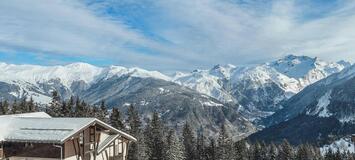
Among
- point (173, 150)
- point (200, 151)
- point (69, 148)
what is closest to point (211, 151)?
point (200, 151)

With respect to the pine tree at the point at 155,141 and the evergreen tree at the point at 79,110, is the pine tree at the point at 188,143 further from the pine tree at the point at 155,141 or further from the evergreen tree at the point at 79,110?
the evergreen tree at the point at 79,110

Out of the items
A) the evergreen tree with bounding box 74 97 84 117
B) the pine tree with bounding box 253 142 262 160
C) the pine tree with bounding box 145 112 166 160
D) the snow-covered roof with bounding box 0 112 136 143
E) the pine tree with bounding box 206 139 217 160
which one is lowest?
the pine tree with bounding box 253 142 262 160

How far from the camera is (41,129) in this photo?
119 feet

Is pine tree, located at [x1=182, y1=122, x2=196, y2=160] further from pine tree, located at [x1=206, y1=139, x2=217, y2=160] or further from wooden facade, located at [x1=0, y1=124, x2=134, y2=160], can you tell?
wooden facade, located at [x1=0, y1=124, x2=134, y2=160]

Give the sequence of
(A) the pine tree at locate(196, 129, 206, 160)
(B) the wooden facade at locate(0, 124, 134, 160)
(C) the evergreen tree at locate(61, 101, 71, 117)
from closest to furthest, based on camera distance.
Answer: (B) the wooden facade at locate(0, 124, 134, 160)
(C) the evergreen tree at locate(61, 101, 71, 117)
(A) the pine tree at locate(196, 129, 206, 160)

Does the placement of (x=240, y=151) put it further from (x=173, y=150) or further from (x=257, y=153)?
(x=173, y=150)

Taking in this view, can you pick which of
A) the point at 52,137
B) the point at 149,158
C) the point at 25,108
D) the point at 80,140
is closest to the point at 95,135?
the point at 80,140

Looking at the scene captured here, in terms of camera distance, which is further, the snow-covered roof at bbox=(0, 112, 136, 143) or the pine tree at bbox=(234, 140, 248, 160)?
the pine tree at bbox=(234, 140, 248, 160)

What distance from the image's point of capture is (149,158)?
115 m

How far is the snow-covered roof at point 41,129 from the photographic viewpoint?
3506 cm

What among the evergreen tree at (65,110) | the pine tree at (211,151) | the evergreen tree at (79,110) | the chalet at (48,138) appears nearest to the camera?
the chalet at (48,138)

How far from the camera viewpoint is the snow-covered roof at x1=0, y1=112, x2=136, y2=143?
35062 mm

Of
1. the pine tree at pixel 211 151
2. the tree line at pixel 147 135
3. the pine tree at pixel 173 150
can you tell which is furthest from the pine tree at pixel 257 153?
the pine tree at pixel 173 150

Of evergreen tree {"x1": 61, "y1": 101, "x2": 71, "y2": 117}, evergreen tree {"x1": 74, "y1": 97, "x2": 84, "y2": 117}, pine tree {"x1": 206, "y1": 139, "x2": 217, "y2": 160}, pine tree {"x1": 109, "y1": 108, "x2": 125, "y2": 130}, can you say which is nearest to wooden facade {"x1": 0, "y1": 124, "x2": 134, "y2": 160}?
pine tree {"x1": 109, "y1": 108, "x2": 125, "y2": 130}
